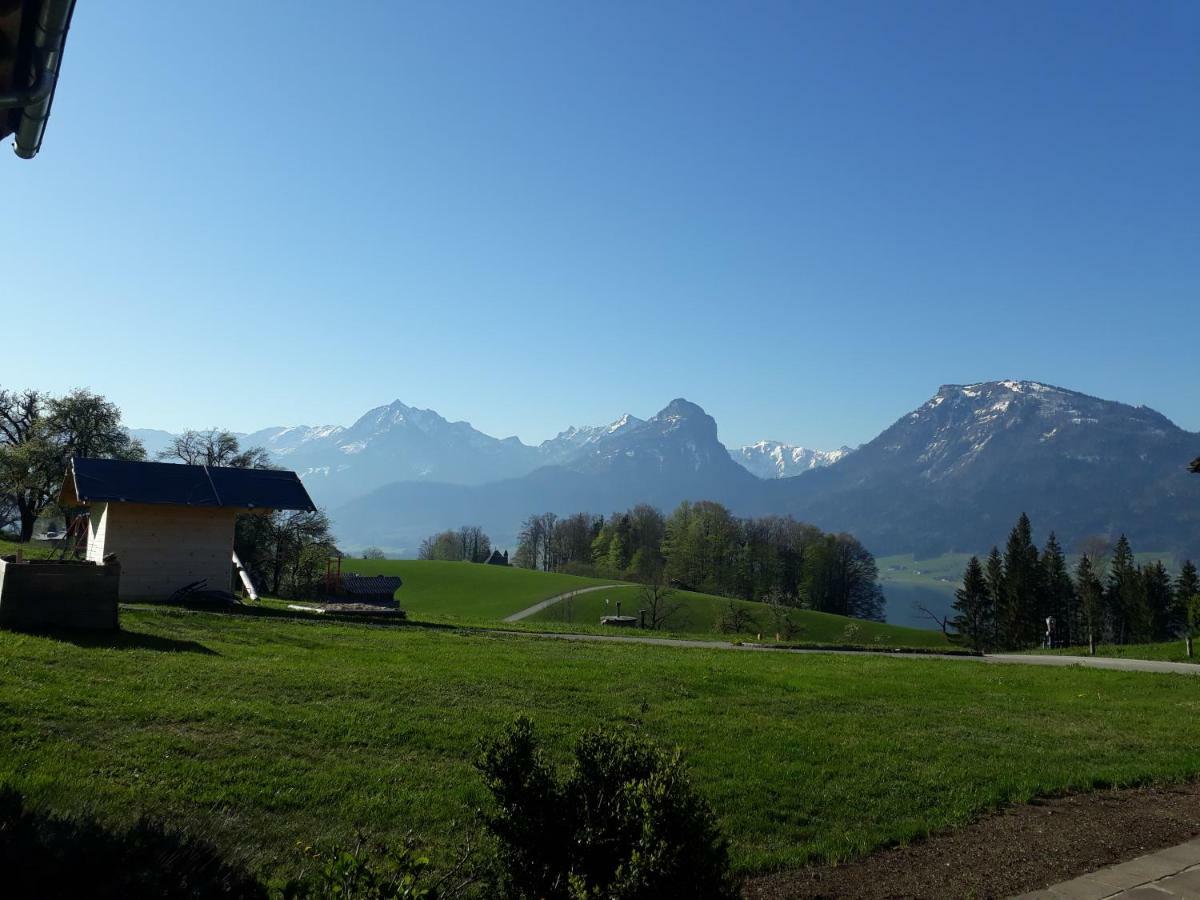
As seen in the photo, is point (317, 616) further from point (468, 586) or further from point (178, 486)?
point (468, 586)

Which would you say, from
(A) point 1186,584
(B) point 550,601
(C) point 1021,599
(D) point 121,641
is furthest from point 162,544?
(A) point 1186,584

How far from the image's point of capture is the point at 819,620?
92875 mm

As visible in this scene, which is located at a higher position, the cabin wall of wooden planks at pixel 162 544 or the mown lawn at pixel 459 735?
the cabin wall of wooden planks at pixel 162 544

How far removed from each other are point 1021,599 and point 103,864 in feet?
314

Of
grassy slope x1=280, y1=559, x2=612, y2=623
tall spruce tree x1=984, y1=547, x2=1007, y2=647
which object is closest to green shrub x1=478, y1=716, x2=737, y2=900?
grassy slope x1=280, y1=559, x2=612, y2=623

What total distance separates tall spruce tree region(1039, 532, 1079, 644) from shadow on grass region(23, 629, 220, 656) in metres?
90.2

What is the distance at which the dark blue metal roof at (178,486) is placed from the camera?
1068 inches

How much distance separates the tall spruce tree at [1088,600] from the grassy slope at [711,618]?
49.4 feet

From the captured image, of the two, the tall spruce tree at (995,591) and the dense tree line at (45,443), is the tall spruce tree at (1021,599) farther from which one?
the dense tree line at (45,443)

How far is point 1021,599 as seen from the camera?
86.5m

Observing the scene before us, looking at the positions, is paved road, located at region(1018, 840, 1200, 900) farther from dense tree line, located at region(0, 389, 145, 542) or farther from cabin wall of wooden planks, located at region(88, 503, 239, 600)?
dense tree line, located at region(0, 389, 145, 542)

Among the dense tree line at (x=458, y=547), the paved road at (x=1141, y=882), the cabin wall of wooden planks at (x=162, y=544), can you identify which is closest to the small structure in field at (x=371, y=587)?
the cabin wall of wooden planks at (x=162, y=544)

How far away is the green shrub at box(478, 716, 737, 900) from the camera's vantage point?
169 inches

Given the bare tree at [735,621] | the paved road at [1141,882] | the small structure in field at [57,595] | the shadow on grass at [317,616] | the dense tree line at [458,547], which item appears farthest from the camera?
the dense tree line at [458,547]
